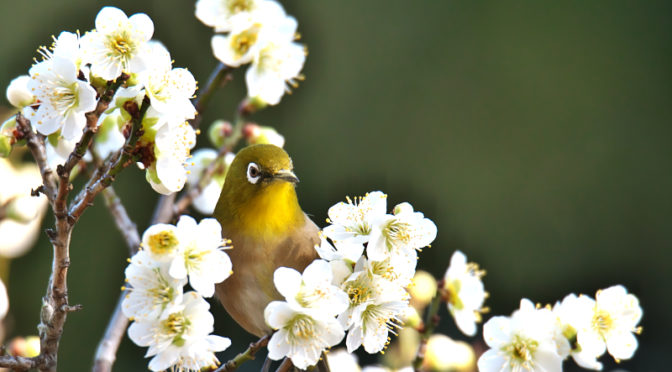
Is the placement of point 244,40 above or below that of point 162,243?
above

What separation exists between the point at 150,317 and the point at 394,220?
15.2 inches

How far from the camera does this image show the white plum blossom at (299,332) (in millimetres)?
1176

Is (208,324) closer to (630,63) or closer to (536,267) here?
(536,267)

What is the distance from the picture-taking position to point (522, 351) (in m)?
1.38

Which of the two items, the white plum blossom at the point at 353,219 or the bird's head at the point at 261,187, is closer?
the white plum blossom at the point at 353,219

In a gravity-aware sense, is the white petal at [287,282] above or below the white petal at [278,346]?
above

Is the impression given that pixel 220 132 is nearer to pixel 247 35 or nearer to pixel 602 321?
pixel 247 35

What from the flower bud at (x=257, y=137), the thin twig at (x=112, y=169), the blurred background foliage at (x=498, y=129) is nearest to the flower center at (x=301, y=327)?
the thin twig at (x=112, y=169)

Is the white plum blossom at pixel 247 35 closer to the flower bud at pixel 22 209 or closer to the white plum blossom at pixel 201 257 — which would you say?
the flower bud at pixel 22 209

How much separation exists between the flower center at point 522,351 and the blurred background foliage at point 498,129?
8.37 ft

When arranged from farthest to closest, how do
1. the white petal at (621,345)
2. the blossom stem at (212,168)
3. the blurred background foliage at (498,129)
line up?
the blurred background foliage at (498,129)
the blossom stem at (212,168)
the white petal at (621,345)

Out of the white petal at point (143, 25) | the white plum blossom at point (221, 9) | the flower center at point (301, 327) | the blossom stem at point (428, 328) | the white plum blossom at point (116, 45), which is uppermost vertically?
the white petal at point (143, 25)

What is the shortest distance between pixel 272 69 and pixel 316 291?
765mm

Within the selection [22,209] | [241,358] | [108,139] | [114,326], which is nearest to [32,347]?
[114,326]
